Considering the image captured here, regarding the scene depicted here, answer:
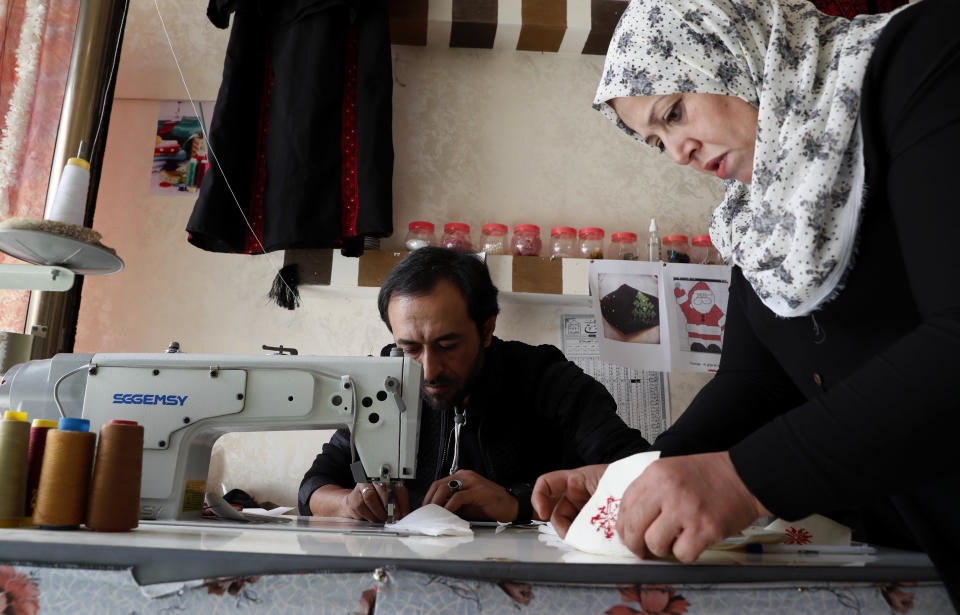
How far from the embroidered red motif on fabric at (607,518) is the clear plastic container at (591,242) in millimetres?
1790

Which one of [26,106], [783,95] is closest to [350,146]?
[26,106]

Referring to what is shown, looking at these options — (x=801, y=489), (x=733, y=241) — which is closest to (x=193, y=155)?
(x=733, y=241)

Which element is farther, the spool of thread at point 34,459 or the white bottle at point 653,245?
the white bottle at point 653,245

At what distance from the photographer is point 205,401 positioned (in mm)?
1300

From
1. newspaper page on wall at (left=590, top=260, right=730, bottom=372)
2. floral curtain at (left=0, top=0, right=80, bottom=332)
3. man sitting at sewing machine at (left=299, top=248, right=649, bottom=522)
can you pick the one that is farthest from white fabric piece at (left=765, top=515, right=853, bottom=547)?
floral curtain at (left=0, top=0, right=80, bottom=332)

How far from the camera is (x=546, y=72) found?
2.85 meters

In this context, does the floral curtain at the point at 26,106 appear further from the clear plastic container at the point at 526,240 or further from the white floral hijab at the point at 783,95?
the white floral hijab at the point at 783,95

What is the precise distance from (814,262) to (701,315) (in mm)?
1745

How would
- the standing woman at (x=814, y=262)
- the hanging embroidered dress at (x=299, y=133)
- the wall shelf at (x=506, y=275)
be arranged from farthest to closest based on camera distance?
the wall shelf at (x=506, y=275), the hanging embroidered dress at (x=299, y=133), the standing woman at (x=814, y=262)

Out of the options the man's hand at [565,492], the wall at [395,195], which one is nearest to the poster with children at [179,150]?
the wall at [395,195]

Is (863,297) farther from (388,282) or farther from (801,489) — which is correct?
(388,282)

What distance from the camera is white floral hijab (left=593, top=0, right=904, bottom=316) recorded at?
83cm

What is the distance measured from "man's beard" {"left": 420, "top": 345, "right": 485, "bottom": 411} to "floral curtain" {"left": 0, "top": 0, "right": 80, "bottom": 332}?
4.00 feet

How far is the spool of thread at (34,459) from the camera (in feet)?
3.23
